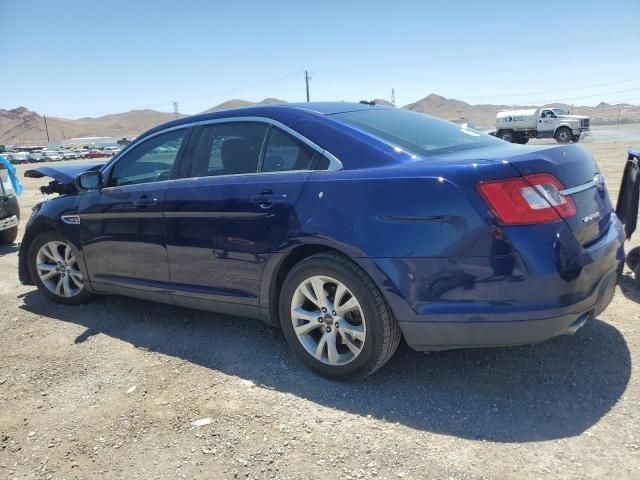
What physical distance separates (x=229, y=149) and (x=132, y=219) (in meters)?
1.04

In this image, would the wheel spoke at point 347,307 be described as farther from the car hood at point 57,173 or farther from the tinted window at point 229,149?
the car hood at point 57,173

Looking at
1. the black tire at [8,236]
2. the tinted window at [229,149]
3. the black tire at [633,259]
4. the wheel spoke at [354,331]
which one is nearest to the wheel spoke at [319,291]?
the wheel spoke at [354,331]

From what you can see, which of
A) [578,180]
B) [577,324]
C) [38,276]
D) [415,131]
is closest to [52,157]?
[38,276]

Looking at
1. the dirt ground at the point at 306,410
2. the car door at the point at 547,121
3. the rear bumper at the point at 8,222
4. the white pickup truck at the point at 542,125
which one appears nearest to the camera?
the dirt ground at the point at 306,410

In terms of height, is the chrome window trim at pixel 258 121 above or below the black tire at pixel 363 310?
above

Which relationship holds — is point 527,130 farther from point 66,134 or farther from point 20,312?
point 66,134

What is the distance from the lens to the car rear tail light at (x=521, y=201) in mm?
2504

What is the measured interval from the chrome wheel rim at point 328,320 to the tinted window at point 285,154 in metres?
0.71

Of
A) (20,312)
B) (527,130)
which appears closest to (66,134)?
(527,130)

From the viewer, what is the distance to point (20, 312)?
4.82 metres

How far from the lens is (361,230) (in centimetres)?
281

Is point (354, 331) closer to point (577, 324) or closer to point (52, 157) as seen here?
point (577, 324)

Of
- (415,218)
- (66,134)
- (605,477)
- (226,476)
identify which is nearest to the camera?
(605,477)

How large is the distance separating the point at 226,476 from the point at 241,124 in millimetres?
2206
